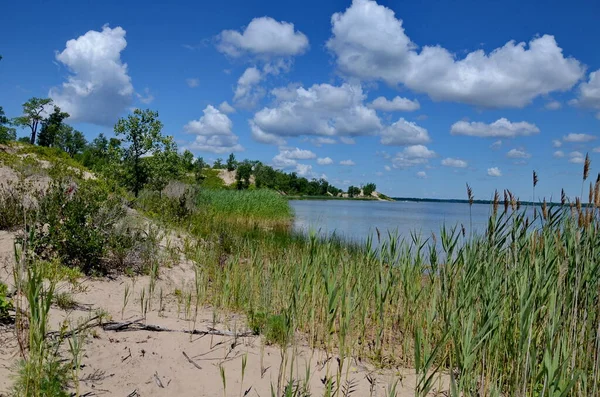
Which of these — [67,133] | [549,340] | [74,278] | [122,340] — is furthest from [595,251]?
[67,133]

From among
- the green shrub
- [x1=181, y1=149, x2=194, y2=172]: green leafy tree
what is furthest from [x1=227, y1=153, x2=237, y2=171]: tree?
the green shrub

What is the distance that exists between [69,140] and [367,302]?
82.2 meters

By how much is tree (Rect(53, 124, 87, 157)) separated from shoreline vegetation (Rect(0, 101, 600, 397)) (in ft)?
220

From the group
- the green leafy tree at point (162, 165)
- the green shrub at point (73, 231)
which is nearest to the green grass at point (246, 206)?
the green leafy tree at point (162, 165)

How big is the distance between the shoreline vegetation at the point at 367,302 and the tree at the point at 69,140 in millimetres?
67200

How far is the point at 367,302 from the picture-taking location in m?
4.84

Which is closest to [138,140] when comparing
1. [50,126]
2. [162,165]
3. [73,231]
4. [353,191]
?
[162,165]

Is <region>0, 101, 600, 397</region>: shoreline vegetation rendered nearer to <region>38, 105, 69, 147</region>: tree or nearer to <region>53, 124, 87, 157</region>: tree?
<region>38, 105, 69, 147</region>: tree

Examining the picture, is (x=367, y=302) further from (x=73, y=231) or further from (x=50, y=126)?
(x=50, y=126)

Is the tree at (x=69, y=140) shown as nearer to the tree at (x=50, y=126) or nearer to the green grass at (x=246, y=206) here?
the tree at (x=50, y=126)

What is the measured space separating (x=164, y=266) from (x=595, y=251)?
6.76 m

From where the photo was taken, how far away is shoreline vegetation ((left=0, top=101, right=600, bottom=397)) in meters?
2.95

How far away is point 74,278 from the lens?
20.7ft

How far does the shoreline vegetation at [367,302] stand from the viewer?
9.68 ft
